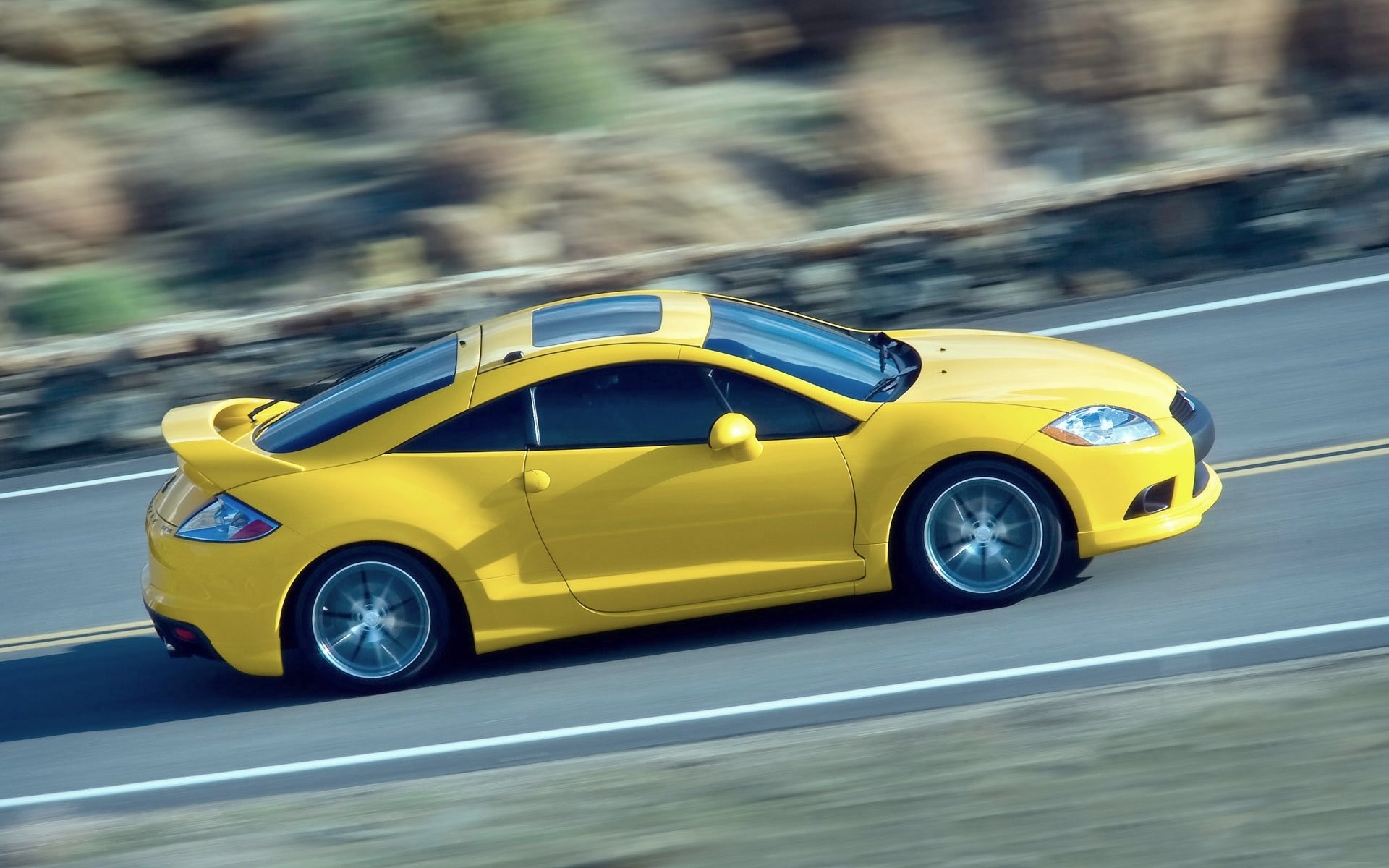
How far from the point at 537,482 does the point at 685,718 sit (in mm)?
1241

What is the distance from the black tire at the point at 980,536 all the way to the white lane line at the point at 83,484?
661cm

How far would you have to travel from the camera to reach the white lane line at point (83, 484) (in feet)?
37.6

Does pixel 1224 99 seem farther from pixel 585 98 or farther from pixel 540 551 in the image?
pixel 540 551

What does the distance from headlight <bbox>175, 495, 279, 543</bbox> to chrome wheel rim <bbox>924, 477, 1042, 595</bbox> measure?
302 cm

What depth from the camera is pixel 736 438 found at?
673 cm

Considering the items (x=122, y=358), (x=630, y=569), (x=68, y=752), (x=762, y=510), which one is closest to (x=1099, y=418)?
(x=762, y=510)

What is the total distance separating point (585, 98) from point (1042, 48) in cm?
489

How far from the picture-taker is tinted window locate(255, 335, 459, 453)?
7.20 m

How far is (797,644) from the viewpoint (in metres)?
7.14

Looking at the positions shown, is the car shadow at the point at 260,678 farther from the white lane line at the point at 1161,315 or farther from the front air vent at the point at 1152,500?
the white lane line at the point at 1161,315

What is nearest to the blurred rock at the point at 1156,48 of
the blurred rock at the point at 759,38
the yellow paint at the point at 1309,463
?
the blurred rock at the point at 759,38

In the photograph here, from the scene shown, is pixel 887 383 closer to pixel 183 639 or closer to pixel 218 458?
pixel 218 458

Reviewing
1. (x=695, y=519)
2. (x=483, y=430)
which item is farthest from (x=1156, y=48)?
(x=483, y=430)

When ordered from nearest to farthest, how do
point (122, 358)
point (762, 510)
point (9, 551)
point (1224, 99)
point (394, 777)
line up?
point (394, 777)
point (762, 510)
point (9, 551)
point (122, 358)
point (1224, 99)
